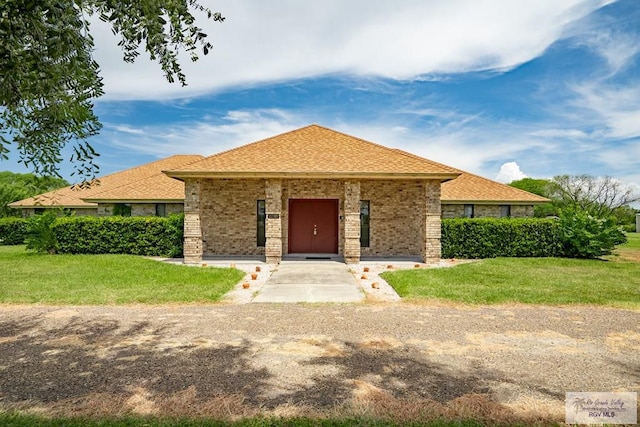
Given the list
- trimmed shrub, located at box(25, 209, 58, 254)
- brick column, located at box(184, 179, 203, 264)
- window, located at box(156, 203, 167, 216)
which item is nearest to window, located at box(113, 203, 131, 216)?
A: window, located at box(156, 203, 167, 216)

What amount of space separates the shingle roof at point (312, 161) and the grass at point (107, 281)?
417cm

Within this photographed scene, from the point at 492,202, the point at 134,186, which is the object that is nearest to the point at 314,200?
the point at 492,202

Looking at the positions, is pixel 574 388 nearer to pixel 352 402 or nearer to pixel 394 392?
pixel 394 392

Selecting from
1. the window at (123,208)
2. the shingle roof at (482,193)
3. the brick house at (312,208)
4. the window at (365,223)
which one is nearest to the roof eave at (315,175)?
the brick house at (312,208)

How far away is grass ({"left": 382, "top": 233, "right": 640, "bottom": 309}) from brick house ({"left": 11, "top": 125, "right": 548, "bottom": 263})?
303 centimetres

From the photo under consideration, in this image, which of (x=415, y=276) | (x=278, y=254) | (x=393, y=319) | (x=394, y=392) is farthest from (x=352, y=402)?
(x=278, y=254)

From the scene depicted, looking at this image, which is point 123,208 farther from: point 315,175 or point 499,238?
point 499,238

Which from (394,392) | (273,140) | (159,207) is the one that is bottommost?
(394,392)

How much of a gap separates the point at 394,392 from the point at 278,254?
11.3 meters

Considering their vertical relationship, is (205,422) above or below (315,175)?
below

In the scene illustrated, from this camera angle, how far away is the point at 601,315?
25.8 ft

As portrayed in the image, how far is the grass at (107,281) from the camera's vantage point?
9188 mm

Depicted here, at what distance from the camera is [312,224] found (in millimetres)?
18125

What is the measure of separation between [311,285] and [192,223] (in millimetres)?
6896
